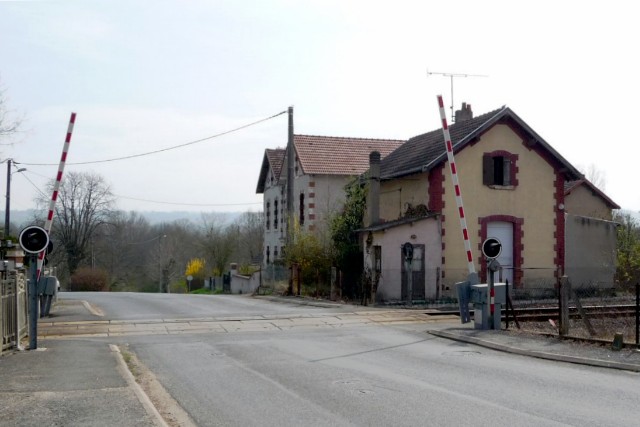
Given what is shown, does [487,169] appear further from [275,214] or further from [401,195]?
[275,214]

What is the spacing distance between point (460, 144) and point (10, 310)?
1858 centimetres

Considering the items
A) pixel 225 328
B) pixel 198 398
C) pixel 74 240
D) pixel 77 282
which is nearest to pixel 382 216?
pixel 225 328

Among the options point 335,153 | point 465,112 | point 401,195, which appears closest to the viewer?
point 401,195

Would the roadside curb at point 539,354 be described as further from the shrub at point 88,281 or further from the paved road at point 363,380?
the shrub at point 88,281

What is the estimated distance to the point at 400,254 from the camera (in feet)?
87.6

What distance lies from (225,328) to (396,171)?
14.8 metres

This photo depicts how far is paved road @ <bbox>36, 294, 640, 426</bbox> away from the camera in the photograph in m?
8.12

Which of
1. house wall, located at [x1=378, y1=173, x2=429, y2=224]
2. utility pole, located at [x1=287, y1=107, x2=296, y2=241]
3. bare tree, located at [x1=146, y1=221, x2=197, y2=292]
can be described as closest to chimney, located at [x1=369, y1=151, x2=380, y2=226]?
house wall, located at [x1=378, y1=173, x2=429, y2=224]

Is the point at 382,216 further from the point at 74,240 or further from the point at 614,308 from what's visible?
the point at 74,240

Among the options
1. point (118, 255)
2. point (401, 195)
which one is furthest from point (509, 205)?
point (118, 255)

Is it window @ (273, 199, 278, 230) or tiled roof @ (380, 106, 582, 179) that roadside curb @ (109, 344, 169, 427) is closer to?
tiled roof @ (380, 106, 582, 179)

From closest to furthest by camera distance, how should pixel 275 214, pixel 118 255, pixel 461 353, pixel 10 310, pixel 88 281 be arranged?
1. pixel 10 310
2. pixel 461 353
3. pixel 275 214
4. pixel 88 281
5. pixel 118 255

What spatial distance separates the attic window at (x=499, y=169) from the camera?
28438mm

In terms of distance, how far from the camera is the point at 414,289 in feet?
87.6
